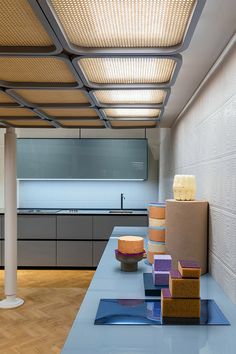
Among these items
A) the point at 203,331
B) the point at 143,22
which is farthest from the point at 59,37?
the point at 203,331

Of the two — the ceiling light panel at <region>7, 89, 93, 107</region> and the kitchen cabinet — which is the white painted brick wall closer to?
the ceiling light panel at <region>7, 89, 93, 107</region>

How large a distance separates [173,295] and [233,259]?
332 millimetres

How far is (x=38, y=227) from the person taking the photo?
5.52 m

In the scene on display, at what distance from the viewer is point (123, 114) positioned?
2951 mm

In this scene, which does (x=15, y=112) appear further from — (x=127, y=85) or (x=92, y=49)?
(x=92, y=49)

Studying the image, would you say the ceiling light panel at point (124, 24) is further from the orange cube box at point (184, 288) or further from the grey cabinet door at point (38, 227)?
the grey cabinet door at point (38, 227)

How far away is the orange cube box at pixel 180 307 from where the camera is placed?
125 centimetres

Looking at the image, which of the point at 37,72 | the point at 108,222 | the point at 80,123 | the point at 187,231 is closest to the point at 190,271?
the point at 187,231

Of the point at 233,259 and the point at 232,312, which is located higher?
the point at 233,259

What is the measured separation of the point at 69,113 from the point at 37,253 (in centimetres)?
326

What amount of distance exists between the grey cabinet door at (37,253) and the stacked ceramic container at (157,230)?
12.2ft

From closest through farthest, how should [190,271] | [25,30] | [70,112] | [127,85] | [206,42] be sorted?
1. [25,30]
2. [190,271]
3. [206,42]
4. [127,85]
5. [70,112]

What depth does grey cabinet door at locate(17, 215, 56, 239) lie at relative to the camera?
5.51 m

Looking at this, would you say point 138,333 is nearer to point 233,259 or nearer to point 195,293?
point 195,293
